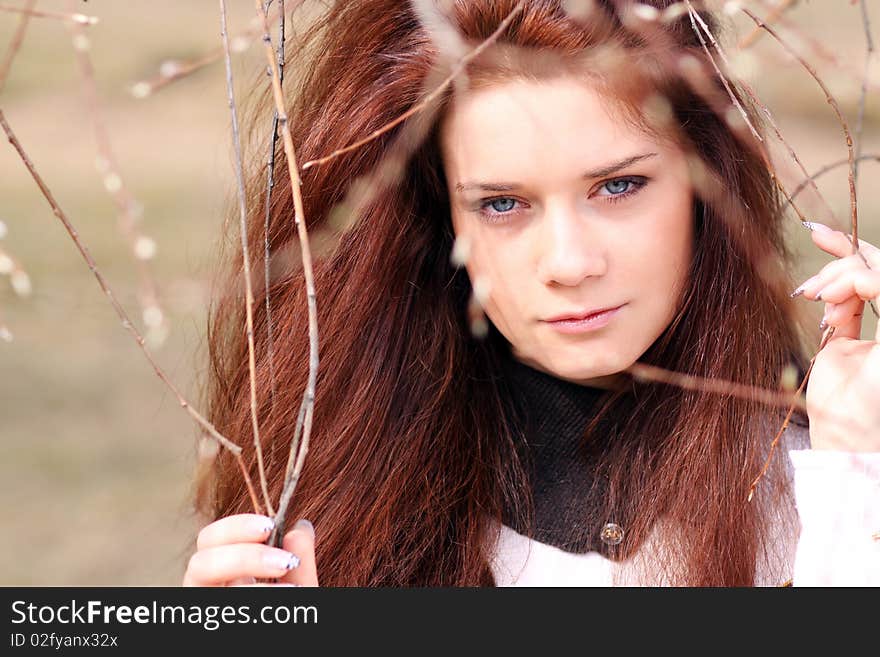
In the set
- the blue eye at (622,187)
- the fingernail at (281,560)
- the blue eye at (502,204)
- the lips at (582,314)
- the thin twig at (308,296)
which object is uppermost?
the blue eye at (502,204)

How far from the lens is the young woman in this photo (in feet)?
4.02

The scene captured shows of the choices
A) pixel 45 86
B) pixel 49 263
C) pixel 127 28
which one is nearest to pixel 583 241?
pixel 49 263

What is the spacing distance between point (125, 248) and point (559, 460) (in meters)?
3.30

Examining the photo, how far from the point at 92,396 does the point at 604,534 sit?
8.25 feet

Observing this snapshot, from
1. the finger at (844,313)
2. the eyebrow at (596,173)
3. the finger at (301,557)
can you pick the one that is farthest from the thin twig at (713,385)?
the finger at (301,557)

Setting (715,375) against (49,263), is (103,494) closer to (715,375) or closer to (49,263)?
(49,263)

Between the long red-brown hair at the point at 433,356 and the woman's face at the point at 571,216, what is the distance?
9 centimetres

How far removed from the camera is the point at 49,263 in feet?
13.8

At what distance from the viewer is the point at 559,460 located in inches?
58.8

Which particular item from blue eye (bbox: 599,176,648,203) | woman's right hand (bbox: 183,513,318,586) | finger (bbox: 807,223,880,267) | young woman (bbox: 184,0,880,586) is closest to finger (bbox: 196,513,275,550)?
woman's right hand (bbox: 183,513,318,586)

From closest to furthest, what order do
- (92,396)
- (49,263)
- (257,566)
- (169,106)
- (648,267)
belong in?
(257,566) < (648,267) < (92,396) < (49,263) < (169,106)

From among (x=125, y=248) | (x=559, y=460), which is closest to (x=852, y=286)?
(x=559, y=460)

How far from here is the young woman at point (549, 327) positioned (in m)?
1.23

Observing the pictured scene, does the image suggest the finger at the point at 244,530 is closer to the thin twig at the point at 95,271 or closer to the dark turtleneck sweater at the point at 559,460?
the thin twig at the point at 95,271
